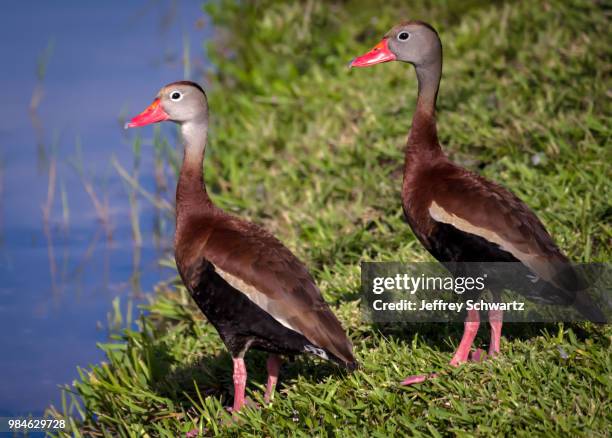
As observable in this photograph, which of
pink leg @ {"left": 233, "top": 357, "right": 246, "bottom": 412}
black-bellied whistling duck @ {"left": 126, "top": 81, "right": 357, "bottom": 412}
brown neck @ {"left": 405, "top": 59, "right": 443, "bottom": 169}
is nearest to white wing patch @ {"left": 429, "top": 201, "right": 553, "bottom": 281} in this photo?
brown neck @ {"left": 405, "top": 59, "right": 443, "bottom": 169}

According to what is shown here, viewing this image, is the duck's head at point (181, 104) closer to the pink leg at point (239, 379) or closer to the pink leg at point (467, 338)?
the pink leg at point (239, 379)

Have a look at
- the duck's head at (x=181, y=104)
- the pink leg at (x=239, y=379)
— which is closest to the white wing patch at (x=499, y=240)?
the pink leg at (x=239, y=379)

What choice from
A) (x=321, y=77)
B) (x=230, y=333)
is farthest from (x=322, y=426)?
(x=321, y=77)

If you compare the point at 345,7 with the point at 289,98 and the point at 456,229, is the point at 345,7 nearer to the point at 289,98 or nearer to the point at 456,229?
the point at 289,98

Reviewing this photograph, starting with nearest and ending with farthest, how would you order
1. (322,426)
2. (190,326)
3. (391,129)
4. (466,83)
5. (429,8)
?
1. (322,426)
2. (190,326)
3. (391,129)
4. (466,83)
5. (429,8)

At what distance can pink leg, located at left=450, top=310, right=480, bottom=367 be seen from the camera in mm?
4258

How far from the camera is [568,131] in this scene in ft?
20.7

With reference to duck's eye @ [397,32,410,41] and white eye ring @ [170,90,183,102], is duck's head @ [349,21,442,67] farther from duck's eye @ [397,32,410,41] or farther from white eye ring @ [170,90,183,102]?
white eye ring @ [170,90,183,102]

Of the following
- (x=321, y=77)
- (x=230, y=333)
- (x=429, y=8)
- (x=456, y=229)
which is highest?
(x=429, y=8)

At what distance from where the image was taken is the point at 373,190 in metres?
6.41

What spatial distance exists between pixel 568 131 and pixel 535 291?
251cm

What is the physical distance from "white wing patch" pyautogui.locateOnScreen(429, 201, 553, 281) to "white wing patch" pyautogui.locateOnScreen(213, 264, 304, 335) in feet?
2.83

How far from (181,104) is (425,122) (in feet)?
4.20

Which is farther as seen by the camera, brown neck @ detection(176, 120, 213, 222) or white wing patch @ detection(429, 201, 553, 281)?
brown neck @ detection(176, 120, 213, 222)
